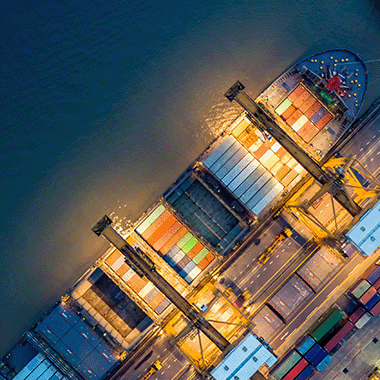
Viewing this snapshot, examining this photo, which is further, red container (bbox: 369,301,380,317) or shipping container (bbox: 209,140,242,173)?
red container (bbox: 369,301,380,317)

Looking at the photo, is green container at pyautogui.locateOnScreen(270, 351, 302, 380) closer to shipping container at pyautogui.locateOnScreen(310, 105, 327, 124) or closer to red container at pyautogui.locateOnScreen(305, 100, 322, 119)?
shipping container at pyautogui.locateOnScreen(310, 105, 327, 124)

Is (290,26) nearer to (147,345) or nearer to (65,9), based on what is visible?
(65,9)

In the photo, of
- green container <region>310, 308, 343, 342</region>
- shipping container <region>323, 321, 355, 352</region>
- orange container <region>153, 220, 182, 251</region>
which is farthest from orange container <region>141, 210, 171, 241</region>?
shipping container <region>323, 321, 355, 352</region>

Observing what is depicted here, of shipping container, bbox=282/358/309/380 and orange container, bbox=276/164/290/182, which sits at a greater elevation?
orange container, bbox=276/164/290/182

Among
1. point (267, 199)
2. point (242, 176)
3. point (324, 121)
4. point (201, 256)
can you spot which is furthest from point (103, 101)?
point (324, 121)

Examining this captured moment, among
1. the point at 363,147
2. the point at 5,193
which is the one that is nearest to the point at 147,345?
the point at 5,193

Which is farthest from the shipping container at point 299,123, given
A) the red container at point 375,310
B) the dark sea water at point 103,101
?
the red container at point 375,310
